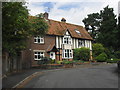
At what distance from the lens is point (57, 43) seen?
3130cm

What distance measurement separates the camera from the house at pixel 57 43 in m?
28.2

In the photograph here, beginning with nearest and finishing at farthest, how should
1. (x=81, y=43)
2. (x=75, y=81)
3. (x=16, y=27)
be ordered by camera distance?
(x=16, y=27) → (x=75, y=81) → (x=81, y=43)

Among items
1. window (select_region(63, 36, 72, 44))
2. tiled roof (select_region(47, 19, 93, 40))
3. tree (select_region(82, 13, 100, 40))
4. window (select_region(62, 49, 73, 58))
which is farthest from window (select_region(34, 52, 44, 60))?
tree (select_region(82, 13, 100, 40))

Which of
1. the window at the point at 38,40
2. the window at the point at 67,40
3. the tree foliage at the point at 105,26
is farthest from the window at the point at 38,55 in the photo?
the tree foliage at the point at 105,26

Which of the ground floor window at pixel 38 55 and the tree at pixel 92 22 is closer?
the ground floor window at pixel 38 55

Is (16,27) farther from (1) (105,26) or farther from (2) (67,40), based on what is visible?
(1) (105,26)

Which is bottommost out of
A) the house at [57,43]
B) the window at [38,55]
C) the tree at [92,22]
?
the window at [38,55]

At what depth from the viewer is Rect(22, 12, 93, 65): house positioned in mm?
28167

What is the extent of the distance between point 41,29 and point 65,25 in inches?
671

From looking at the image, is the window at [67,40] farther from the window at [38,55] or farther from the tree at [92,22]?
the tree at [92,22]

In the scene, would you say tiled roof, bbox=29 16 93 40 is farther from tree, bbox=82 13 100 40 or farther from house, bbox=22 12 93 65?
tree, bbox=82 13 100 40

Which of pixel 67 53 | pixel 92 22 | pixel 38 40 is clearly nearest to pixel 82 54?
pixel 67 53

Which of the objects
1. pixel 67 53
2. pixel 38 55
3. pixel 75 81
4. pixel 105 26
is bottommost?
pixel 75 81

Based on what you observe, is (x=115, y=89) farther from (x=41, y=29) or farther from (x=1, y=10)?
(x=41, y=29)
